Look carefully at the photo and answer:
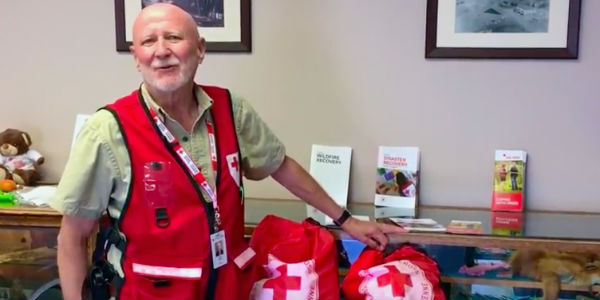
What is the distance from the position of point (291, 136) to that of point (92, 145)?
0.96m

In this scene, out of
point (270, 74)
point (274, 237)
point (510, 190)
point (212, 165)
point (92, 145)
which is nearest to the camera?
point (92, 145)

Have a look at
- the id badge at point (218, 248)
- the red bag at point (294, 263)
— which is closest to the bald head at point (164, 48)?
the id badge at point (218, 248)

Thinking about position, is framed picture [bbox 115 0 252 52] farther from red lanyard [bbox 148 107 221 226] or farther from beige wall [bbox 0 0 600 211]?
red lanyard [bbox 148 107 221 226]

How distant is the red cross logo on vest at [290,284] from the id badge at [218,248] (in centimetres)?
19

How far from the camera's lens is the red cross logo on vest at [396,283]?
5.34ft

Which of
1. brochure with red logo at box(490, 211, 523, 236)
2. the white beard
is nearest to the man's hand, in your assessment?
brochure with red logo at box(490, 211, 523, 236)

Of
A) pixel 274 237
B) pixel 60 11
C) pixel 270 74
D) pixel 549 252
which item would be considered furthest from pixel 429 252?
pixel 60 11

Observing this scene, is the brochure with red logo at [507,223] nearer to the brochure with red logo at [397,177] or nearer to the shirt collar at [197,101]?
the brochure with red logo at [397,177]

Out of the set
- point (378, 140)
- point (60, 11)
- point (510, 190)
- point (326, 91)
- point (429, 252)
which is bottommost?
point (429, 252)

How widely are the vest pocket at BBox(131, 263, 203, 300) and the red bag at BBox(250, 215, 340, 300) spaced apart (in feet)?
0.71

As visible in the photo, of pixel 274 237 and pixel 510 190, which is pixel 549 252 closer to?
pixel 510 190

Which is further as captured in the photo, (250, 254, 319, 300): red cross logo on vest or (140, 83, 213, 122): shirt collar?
(250, 254, 319, 300): red cross logo on vest

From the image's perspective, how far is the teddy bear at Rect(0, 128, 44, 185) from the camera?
87.0 inches

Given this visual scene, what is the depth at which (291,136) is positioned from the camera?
2207mm
